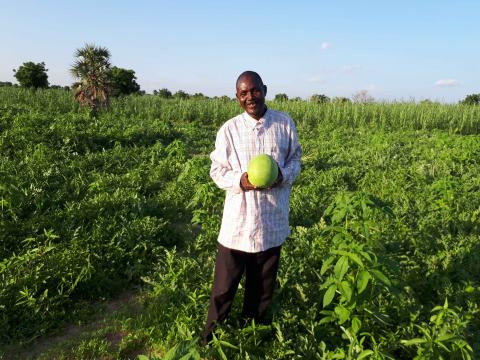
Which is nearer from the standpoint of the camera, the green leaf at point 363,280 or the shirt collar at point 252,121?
the green leaf at point 363,280

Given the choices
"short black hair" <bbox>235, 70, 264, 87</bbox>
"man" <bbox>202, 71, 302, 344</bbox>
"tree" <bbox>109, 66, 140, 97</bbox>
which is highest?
"tree" <bbox>109, 66, 140, 97</bbox>

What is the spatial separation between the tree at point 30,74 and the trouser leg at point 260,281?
25.6m

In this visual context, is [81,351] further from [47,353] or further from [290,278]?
[290,278]

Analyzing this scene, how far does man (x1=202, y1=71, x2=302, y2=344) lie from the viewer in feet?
7.98

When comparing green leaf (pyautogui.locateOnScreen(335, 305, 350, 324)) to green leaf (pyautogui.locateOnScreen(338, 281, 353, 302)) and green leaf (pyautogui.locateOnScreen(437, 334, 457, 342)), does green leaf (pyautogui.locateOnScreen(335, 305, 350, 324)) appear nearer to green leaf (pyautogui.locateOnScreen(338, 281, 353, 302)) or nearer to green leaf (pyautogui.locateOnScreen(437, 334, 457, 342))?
green leaf (pyautogui.locateOnScreen(338, 281, 353, 302))

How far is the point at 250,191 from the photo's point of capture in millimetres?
2467

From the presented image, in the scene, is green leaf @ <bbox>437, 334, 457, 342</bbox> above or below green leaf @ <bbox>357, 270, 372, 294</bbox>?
below

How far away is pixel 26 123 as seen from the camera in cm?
857

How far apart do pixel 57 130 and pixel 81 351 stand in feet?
21.2

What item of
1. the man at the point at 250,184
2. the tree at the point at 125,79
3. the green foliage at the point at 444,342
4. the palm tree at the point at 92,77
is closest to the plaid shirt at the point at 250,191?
the man at the point at 250,184

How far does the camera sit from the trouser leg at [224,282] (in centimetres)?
261

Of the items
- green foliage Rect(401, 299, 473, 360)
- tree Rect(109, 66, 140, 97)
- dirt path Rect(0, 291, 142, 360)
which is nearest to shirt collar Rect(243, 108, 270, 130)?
green foliage Rect(401, 299, 473, 360)

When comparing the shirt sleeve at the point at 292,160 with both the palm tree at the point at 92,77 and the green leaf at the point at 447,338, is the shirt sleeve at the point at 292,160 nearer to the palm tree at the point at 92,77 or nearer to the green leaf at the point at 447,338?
the green leaf at the point at 447,338

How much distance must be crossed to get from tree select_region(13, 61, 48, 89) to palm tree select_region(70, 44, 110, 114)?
1340 centimetres
